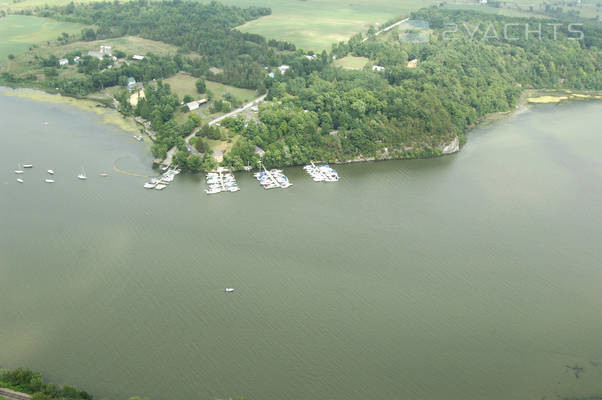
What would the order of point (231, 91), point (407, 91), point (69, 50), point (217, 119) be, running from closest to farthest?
1. point (217, 119)
2. point (407, 91)
3. point (231, 91)
4. point (69, 50)

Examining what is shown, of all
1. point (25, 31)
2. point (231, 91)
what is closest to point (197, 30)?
point (231, 91)

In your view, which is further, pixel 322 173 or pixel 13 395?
pixel 322 173

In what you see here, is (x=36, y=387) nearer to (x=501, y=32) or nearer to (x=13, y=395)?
(x=13, y=395)

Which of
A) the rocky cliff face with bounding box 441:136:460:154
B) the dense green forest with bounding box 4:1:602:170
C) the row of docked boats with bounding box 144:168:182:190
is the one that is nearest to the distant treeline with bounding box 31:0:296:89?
the dense green forest with bounding box 4:1:602:170

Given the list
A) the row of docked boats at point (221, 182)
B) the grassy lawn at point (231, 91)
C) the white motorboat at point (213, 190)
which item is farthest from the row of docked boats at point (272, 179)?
the grassy lawn at point (231, 91)

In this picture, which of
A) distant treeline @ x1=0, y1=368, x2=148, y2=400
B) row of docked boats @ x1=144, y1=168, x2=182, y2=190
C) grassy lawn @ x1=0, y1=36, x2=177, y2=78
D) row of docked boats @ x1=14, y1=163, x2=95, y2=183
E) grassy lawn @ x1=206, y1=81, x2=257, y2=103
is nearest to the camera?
distant treeline @ x1=0, y1=368, x2=148, y2=400

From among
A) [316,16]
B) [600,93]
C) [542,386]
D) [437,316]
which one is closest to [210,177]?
[437,316]

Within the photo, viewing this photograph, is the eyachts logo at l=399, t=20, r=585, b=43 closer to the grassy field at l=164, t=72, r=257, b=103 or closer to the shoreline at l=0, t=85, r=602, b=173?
the shoreline at l=0, t=85, r=602, b=173
